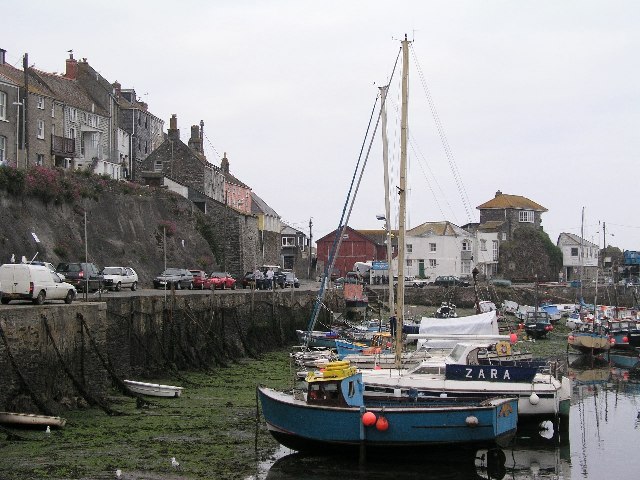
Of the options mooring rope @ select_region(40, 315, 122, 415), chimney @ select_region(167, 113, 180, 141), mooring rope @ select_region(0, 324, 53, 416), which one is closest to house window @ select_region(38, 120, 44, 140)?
chimney @ select_region(167, 113, 180, 141)

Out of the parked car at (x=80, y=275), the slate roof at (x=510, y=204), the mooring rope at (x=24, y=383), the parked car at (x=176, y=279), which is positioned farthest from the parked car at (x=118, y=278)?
the slate roof at (x=510, y=204)

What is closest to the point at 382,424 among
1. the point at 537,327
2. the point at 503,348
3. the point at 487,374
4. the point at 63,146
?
the point at 487,374

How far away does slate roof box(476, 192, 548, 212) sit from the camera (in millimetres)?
119500

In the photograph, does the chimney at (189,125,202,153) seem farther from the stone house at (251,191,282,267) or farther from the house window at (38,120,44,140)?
the house window at (38,120,44,140)

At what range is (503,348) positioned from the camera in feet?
116

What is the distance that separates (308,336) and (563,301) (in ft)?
209

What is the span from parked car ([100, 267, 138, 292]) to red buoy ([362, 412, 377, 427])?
2568 centimetres

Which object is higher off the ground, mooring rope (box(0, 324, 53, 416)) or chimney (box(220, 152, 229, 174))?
chimney (box(220, 152, 229, 174))

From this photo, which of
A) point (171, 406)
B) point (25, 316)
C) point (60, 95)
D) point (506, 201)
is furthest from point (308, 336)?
point (506, 201)

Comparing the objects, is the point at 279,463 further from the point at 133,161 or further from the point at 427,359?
the point at 133,161

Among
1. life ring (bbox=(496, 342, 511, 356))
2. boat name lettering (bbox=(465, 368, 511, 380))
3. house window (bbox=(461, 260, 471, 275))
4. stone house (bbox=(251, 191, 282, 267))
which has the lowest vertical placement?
boat name lettering (bbox=(465, 368, 511, 380))

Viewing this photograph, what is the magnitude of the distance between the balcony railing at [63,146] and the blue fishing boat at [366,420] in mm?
53567

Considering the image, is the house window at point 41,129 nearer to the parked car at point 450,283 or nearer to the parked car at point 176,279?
the parked car at point 176,279

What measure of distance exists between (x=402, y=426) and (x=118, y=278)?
27.5 meters
